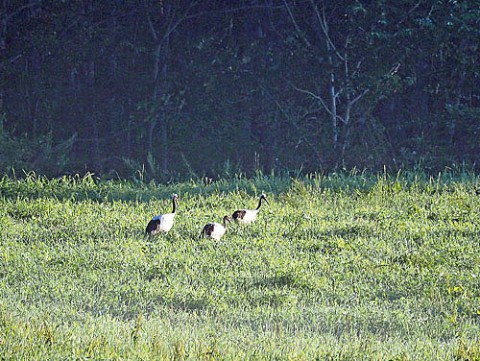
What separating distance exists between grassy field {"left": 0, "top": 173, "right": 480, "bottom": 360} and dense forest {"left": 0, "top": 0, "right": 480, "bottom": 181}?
18.5ft

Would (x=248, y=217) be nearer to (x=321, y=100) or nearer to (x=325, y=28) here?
(x=321, y=100)

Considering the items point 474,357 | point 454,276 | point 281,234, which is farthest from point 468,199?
point 474,357

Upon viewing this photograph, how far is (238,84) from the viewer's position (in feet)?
61.8

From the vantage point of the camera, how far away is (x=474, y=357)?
5117mm

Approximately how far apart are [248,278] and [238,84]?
39.3ft

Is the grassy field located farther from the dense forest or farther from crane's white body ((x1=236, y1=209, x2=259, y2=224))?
the dense forest

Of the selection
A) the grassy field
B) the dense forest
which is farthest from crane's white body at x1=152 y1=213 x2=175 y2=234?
the dense forest

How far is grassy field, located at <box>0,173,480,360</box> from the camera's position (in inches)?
212

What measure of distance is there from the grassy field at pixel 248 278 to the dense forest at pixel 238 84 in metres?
5.63

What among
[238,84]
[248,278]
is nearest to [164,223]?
[248,278]

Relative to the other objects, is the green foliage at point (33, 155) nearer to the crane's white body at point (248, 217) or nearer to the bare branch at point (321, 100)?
the bare branch at point (321, 100)

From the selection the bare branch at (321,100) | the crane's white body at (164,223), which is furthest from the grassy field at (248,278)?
the bare branch at (321,100)

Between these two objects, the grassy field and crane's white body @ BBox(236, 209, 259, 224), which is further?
crane's white body @ BBox(236, 209, 259, 224)

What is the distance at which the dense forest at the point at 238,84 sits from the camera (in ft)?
54.3
